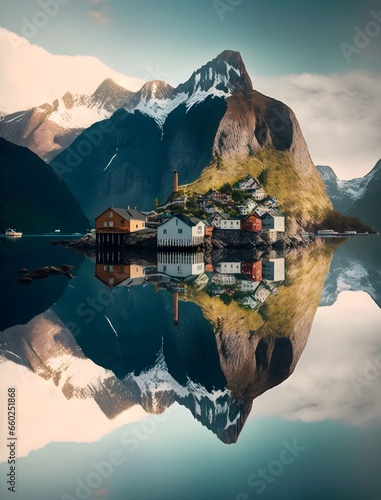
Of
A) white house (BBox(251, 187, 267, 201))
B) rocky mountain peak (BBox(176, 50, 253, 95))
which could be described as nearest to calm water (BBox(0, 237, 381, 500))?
white house (BBox(251, 187, 267, 201))

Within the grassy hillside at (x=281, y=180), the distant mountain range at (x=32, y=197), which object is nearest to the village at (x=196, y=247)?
the grassy hillside at (x=281, y=180)

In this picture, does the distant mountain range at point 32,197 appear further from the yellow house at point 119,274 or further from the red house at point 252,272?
the red house at point 252,272

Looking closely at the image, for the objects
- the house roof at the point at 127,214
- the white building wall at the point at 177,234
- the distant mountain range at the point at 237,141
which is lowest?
the white building wall at the point at 177,234

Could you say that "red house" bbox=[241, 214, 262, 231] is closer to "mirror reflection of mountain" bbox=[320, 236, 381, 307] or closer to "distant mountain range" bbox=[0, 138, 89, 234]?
"mirror reflection of mountain" bbox=[320, 236, 381, 307]

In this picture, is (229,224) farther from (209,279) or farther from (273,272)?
(209,279)

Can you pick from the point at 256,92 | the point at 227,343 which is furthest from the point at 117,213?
the point at 256,92

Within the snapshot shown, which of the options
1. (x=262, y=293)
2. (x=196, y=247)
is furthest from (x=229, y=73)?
(x=262, y=293)
